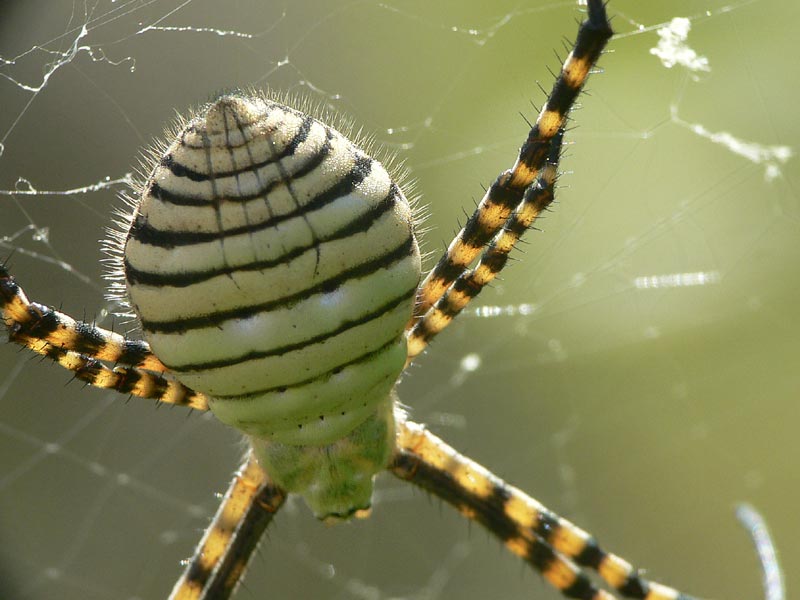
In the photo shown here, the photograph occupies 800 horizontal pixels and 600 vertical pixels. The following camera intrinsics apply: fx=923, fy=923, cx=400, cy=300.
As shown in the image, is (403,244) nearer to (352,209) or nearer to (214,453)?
(352,209)

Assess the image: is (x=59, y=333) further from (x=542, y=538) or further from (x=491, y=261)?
(x=542, y=538)

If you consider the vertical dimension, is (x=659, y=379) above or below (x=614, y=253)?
below

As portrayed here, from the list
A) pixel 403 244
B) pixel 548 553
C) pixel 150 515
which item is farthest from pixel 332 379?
pixel 150 515

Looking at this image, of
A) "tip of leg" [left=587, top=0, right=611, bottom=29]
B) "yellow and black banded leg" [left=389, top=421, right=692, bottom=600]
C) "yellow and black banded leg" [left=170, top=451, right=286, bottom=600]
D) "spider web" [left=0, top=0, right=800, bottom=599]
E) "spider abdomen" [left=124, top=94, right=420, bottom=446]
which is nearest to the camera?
"spider abdomen" [left=124, top=94, right=420, bottom=446]

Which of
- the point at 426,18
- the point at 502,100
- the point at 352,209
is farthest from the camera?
the point at 502,100

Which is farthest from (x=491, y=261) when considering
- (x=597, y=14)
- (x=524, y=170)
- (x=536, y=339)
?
(x=536, y=339)

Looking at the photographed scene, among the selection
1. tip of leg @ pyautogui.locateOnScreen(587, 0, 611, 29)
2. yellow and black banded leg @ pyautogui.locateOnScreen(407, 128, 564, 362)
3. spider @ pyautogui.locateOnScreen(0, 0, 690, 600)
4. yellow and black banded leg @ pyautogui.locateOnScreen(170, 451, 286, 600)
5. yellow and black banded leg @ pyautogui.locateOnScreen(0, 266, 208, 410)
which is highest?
tip of leg @ pyautogui.locateOnScreen(587, 0, 611, 29)

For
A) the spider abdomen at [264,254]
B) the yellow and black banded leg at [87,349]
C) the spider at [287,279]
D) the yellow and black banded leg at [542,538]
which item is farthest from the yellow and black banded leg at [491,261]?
the yellow and black banded leg at [542,538]

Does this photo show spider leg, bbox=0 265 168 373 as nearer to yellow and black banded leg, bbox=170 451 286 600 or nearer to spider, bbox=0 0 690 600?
spider, bbox=0 0 690 600

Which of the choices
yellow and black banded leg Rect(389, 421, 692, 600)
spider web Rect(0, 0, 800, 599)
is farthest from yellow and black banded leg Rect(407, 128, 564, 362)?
spider web Rect(0, 0, 800, 599)
